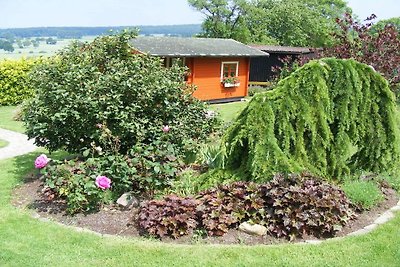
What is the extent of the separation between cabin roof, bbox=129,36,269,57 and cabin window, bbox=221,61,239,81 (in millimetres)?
702

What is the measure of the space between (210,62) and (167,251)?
17.2 meters

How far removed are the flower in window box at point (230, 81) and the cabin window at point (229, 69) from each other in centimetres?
20

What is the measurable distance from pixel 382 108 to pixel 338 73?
3.20 feet

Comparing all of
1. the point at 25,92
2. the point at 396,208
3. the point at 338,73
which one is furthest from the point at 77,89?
the point at 25,92

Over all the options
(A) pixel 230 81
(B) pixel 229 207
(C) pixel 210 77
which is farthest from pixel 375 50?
(A) pixel 230 81

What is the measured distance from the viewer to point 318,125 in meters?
6.51

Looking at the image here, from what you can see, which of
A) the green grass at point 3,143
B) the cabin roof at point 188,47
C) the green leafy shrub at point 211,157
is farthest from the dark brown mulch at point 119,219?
the cabin roof at point 188,47

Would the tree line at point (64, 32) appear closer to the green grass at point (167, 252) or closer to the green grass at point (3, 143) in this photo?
the green grass at point (3, 143)

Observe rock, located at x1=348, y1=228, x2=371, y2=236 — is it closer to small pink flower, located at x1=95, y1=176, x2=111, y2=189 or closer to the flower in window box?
small pink flower, located at x1=95, y1=176, x2=111, y2=189

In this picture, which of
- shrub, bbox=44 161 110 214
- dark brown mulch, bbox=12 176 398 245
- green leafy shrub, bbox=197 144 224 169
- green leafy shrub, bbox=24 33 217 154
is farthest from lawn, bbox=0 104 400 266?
green leafy shrub, bbox=24 33 217 154

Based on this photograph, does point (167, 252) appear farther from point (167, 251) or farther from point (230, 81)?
point (230, 81)

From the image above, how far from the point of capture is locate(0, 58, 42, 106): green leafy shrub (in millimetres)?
18953

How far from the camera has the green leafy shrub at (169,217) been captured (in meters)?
5.37

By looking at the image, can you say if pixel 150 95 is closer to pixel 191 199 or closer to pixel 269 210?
pixel 191 199
